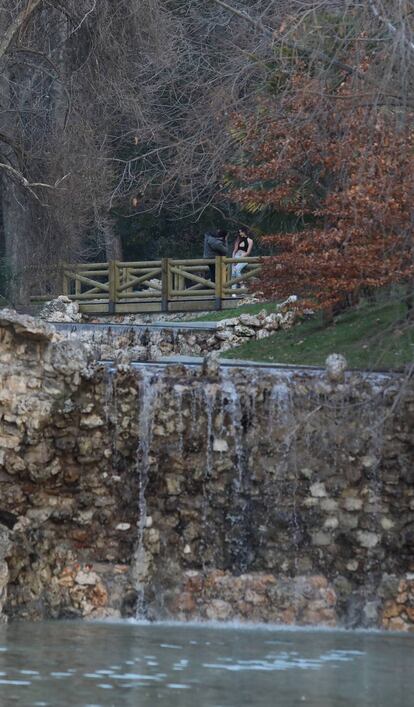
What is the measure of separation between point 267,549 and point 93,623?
2.28 metres

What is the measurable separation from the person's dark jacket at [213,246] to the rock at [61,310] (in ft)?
9.75

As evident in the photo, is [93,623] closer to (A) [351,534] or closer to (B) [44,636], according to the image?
(B) [44,636]

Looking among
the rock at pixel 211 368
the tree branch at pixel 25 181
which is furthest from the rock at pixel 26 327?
the tree branch at pixel 25 181

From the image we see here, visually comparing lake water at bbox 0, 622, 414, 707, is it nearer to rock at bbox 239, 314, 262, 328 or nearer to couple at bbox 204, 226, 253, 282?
rock at bbox 239, 314, 262, 328

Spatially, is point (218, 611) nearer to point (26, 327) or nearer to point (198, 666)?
point (198, 666)

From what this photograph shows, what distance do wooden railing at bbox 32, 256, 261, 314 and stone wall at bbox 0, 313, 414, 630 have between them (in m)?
13.6

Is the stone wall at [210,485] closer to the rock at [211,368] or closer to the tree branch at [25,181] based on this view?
the rock at [211,368]

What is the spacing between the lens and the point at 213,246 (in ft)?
113

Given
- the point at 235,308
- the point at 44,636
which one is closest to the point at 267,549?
the point at 44,636

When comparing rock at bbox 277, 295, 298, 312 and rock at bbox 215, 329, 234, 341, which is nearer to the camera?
rock at bbox 277, 295, 298, 312

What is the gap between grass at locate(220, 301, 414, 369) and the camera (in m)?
22.0

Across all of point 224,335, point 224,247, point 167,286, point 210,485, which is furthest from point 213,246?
point 210,485

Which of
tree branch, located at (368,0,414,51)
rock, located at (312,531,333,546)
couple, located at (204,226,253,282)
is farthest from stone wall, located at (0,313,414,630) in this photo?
couple, located at (204,226,253,282)

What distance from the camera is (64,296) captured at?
3447 cm
